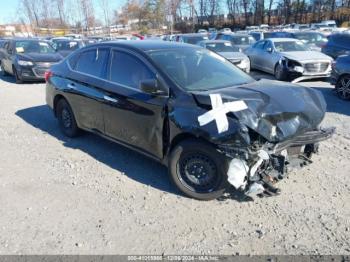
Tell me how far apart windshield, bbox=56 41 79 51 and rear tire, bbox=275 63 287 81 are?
1028 cm

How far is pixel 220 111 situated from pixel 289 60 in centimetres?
909

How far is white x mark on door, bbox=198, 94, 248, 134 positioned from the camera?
357 centimetres

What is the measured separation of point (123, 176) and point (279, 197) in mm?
2044

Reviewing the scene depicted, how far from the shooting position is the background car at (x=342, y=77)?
28.4ft

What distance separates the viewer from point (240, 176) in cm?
367

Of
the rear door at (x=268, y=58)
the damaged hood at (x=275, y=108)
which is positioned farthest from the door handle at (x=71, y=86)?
the rear door at (x=268, y=58)

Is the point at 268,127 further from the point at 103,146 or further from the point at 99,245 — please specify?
the point at 103,146

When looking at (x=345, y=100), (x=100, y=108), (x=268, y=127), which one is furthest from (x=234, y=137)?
(x=345, y=100)

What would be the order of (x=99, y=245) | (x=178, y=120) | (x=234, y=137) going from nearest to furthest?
(x=99, y=245) → (x=234, y=137) → (x=178, y=120)

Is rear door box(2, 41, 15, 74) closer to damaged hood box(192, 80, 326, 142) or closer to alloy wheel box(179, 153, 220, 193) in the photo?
alloy wheel box(179, 153, 220, 193)

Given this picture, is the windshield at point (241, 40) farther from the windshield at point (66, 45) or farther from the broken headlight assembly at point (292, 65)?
the windshield at point (66, 45)

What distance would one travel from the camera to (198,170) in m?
4.01

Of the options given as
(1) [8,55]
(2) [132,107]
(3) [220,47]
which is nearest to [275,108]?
(2) [132,107]

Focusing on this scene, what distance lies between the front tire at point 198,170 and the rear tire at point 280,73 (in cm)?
889
